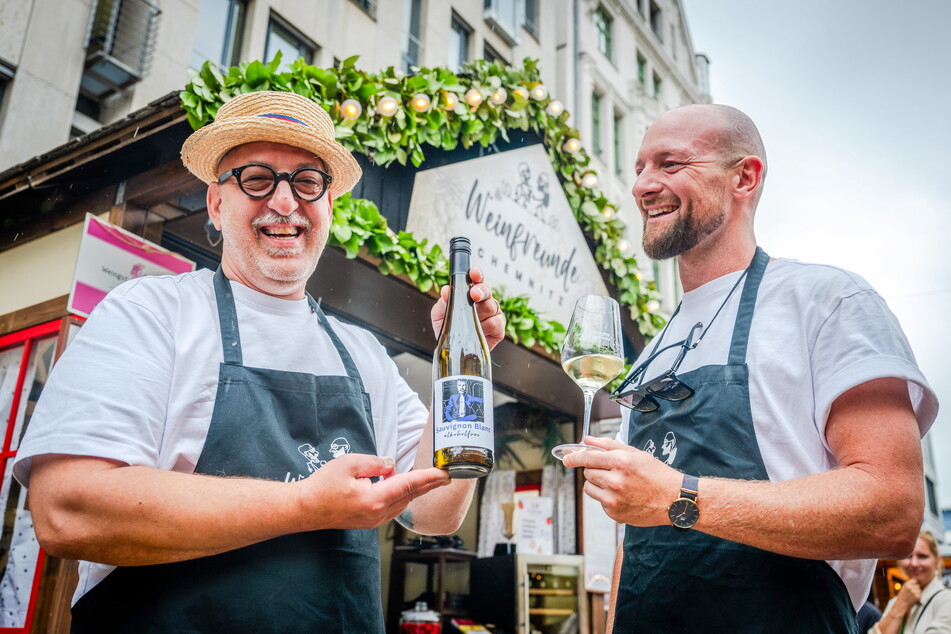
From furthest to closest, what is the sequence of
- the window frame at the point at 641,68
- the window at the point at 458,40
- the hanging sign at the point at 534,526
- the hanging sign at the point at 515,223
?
the window frame at the point at 641,68 < the window at the point at 458,40 < the hanging sign at the point at 534,526 < the hanging sign at the point at 515,223

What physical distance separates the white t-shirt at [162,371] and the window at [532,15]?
12585mm

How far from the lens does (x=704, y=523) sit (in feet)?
4.65

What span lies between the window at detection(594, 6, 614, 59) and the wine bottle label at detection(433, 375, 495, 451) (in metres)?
14.7

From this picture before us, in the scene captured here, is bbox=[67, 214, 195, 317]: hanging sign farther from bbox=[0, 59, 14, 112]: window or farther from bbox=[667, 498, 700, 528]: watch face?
bbox=[0, 59, 14, 112]: window

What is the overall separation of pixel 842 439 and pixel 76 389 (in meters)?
1.55

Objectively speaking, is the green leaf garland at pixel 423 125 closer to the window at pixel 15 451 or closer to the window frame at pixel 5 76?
the window at pixel 15 451

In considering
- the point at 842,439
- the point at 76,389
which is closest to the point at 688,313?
the point at 842,439

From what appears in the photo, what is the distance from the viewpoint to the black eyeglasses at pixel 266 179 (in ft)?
6.40

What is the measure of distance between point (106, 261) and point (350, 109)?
127 cm

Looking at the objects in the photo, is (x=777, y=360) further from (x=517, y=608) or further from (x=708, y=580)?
(x=517, y=608)

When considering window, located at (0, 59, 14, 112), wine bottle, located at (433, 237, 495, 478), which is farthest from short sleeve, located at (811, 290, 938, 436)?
window, located at (0, 59, 14, 112)

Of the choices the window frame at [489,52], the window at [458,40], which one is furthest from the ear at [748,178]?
the window frame at [489,52]

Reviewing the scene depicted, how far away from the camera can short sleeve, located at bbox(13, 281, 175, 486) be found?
1451 millimetres

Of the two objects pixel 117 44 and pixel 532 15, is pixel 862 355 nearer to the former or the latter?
pixel 117 44
